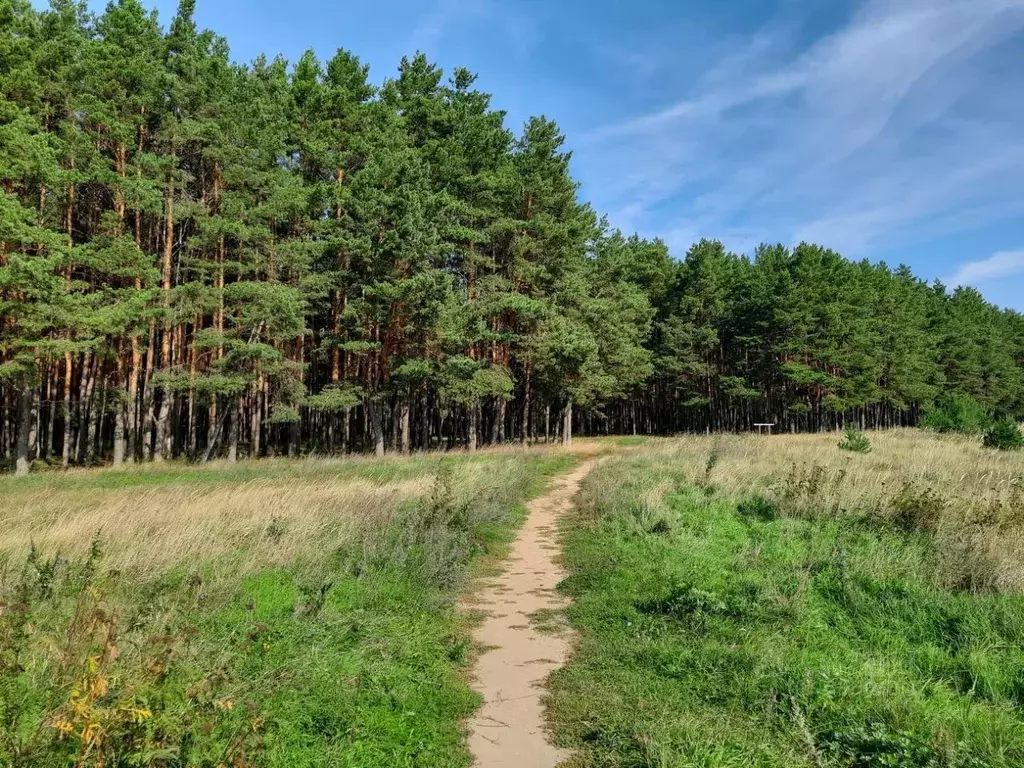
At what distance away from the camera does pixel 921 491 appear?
11148 millimetres

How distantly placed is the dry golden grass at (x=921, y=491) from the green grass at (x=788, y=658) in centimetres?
47

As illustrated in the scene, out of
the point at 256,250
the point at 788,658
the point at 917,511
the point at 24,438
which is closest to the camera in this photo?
the point at 788,658

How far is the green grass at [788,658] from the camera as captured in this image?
384cm

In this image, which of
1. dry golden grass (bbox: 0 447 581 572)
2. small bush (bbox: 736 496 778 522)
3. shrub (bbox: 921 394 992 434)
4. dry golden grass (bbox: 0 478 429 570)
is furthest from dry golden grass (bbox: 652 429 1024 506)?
shrub (bbox: 921 394 992 434)

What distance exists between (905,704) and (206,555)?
292 inches

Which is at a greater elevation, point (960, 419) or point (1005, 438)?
point (960, 419)

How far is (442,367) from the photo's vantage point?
2622cm

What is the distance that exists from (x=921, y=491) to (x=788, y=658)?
821cm

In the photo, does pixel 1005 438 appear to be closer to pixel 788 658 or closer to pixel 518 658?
pixel 788 658

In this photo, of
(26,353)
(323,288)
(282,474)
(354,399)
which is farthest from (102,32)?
(282,474)

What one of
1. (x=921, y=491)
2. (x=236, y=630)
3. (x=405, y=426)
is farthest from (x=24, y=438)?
(x=921, y=491)

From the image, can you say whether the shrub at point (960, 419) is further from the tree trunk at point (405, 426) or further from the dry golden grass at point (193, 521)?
the dry golden grass at point (193, 521)

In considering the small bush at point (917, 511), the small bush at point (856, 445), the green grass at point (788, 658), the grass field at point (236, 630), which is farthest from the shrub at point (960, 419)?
the grass field at point (236, 630)

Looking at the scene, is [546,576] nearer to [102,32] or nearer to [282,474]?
[282,474]
